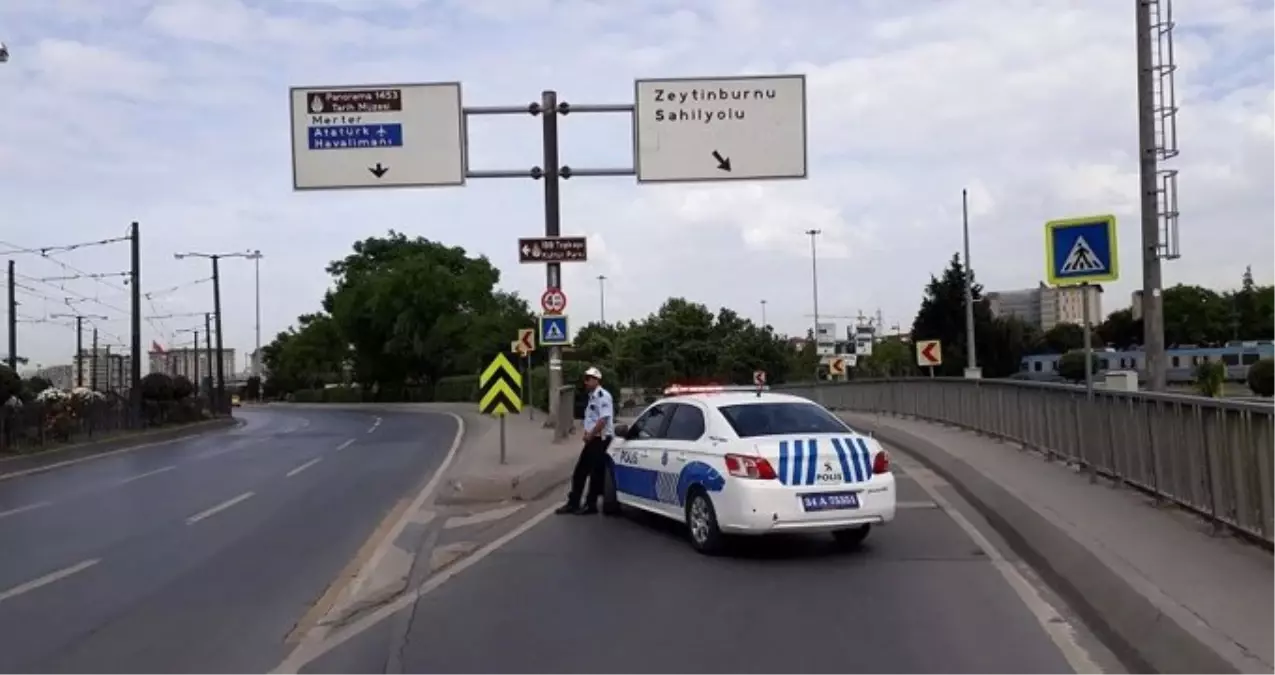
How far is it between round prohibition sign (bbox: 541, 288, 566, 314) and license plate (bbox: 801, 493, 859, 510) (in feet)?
45.4

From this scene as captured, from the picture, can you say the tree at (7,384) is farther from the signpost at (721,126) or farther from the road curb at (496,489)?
the road curb at (496,489)

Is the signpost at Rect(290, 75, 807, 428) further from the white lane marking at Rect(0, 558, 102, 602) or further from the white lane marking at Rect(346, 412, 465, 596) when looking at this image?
the white lane marking at Rect(0, 558, 102, 602)

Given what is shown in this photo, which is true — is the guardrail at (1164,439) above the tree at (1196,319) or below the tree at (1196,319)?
below

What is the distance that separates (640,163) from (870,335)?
21.5 meters

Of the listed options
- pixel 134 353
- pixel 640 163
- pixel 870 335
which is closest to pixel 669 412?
pixel 640 163

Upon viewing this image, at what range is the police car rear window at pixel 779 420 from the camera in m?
11.8

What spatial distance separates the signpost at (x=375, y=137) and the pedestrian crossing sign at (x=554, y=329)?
3153 mm

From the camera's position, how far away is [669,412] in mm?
13289

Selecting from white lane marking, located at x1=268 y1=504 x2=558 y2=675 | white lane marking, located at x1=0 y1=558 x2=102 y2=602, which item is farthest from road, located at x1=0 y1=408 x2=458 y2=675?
white lane marking, located at x1=268 y1=504 x2=558 y2=675

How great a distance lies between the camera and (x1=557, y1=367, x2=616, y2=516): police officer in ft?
48.6

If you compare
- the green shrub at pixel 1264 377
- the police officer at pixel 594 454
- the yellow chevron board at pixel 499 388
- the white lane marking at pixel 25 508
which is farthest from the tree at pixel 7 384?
the green shrub at pixel 1264 377

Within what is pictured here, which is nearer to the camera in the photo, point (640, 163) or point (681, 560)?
point (681, 560)

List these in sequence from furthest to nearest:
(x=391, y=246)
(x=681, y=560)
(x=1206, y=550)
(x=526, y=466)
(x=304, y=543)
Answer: (x=391, y=246) → (x=526, y=466) → (x=304, y=543) → (x=681, y=560) → (x=1206, y=550)

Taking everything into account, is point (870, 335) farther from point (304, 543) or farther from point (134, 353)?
point (304, 543)
